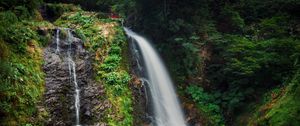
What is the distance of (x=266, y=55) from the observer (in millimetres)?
16766

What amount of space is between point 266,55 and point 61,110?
925cm

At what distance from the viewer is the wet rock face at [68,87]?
44.7ft

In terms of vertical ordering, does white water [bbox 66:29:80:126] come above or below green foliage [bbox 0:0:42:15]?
below

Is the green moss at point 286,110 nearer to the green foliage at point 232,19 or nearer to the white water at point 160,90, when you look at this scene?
the white water at point 160,90

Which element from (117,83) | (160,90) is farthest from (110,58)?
(160,90)

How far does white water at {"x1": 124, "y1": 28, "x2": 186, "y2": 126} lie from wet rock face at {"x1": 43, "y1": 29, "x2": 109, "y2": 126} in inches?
116

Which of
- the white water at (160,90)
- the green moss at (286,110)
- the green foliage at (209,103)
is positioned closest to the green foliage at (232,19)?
the green foliage at (209,103)

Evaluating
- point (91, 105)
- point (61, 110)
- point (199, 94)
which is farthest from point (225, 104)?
point (61, 110)

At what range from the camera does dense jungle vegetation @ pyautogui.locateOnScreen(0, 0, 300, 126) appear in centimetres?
1338

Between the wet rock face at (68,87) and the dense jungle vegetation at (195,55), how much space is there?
36cm

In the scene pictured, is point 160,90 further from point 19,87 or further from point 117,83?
point 19,87

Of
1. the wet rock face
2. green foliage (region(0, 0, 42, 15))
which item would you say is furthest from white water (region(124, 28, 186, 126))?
green foliage (region(0, 0, 42, 15))

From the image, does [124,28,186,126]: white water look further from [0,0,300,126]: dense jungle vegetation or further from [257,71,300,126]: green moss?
[257,71,300,126]: green moss

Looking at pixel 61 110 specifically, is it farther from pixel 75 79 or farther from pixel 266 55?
pixel 266 55
